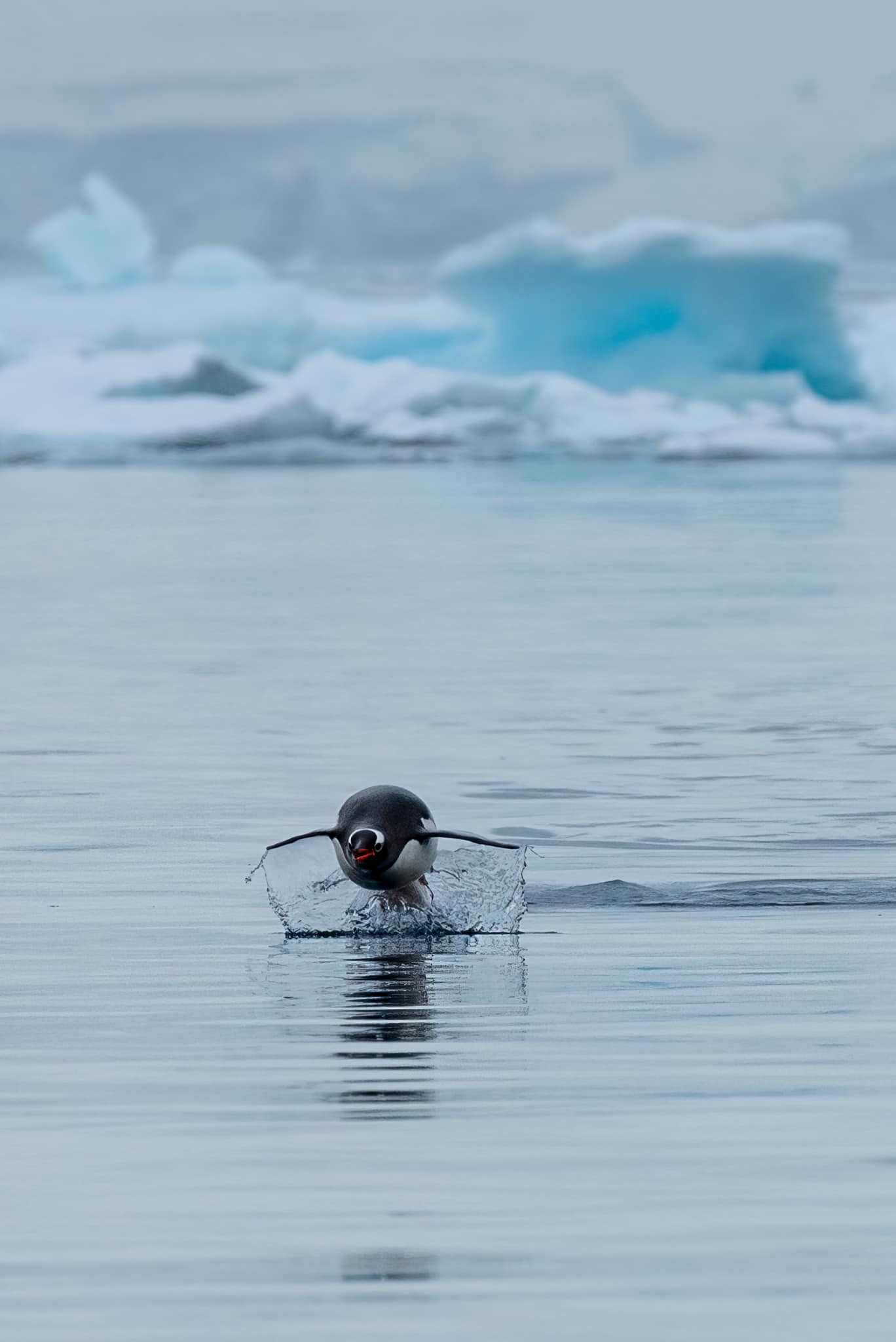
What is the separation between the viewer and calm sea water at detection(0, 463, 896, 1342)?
7.14 meters

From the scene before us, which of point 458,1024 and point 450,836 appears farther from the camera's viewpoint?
point 450,836

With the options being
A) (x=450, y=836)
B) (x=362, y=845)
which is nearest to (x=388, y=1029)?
(x=362, y=845)

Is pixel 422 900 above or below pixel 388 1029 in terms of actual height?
above

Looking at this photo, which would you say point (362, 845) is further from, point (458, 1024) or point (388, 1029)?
point (388, 1029)

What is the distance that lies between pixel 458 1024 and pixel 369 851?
2.14m

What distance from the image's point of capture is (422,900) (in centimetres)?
1316

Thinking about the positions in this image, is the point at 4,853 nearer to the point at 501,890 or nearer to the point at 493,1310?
the point at 501,890

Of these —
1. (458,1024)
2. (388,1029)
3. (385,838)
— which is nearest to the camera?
(388,1029)

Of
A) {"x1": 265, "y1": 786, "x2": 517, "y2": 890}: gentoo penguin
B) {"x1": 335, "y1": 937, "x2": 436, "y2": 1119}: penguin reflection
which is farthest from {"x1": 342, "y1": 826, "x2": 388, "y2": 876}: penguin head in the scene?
{"x1": 335, "y1": 937, "x2": 436, "y2": 1119}: penguin reflection

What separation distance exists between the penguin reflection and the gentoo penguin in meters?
0.35

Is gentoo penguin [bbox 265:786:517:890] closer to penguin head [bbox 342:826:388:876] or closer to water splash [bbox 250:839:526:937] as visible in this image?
penguin head [bbox 342:826:388:876]

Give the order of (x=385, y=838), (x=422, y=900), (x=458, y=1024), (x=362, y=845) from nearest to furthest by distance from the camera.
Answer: (x=458, y=1024)
(x=362, y=845)
(x=385, y=838)
(x=422, y=900)

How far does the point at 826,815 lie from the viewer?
17.0 metres

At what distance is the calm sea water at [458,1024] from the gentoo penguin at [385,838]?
362 mm
